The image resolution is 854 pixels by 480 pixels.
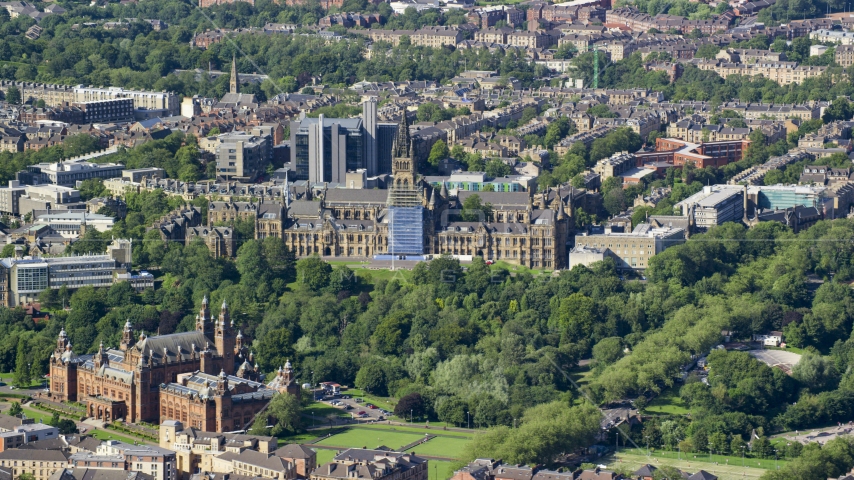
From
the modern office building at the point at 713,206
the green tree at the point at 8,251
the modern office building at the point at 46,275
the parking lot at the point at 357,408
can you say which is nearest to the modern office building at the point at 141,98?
the green tree at the point at 8,251

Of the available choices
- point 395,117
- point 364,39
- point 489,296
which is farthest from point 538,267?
point 364,39

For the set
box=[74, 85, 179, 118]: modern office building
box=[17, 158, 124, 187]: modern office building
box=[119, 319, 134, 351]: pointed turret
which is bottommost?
box=[119, 319, 134, 351]: pointed turret

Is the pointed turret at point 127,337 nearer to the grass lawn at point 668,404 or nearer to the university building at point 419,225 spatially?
the university building at point 419,225

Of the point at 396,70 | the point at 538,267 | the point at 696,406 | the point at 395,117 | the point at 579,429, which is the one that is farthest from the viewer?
the point at 396,70

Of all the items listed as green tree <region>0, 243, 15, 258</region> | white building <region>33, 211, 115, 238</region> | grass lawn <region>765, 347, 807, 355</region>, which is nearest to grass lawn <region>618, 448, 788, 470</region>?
grass lawn <region>765, 347, 807, 355</region>

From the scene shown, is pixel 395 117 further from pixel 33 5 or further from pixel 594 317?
pixel 33 5

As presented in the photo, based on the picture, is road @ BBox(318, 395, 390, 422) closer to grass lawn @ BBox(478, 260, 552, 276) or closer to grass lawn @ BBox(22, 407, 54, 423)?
grass lawn @ BBox(22, 407, 54, 423)
